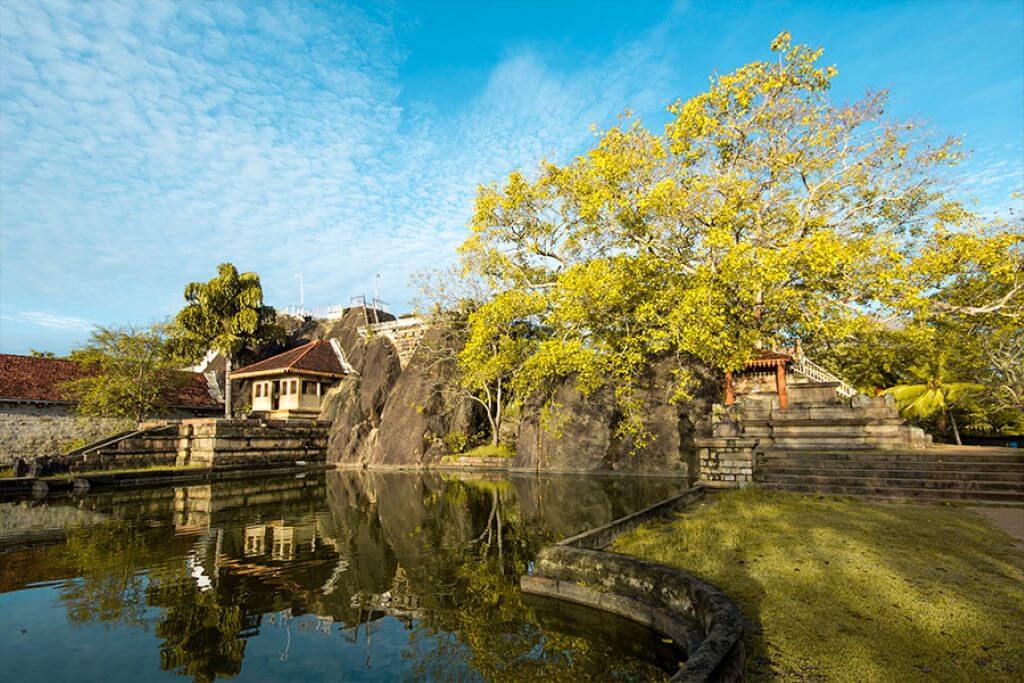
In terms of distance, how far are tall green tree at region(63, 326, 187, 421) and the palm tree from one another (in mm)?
36796

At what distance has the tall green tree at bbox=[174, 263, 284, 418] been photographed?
37438 millimetres

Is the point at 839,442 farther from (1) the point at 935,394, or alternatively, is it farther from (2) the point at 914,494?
(1) the point at 935,394

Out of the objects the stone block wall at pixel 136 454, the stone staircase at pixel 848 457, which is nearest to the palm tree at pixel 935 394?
the stone staircase at pixel 848 457

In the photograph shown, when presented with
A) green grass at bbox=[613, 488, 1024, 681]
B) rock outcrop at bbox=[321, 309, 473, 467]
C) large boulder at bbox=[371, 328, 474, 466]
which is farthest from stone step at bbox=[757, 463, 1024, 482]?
rock outcrop at bbox=[321, 309, 473, 467]

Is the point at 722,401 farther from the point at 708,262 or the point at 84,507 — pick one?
the point at 84,507

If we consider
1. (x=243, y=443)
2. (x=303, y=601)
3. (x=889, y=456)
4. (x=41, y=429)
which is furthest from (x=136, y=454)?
(x=889, y=456)

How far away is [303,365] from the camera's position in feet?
118

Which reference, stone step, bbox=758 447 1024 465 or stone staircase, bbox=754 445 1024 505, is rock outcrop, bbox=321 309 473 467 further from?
stone staircase, bbox=754 445 1024 505

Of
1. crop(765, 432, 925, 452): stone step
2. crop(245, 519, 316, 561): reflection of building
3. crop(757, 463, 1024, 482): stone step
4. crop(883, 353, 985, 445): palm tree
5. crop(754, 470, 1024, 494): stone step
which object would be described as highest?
crop(883, 353, 985, 445): palm tree

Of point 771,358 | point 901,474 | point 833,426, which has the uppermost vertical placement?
point 771,358

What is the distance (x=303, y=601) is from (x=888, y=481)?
39.2 feet

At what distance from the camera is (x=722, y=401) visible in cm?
2331

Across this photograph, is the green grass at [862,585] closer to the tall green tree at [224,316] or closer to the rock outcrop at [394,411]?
the rock outcrop at [394,411]

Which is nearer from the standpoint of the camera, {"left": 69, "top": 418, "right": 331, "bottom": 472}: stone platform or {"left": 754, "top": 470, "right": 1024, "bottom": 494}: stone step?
{"left": 754, "top": 470, "right": 1024, "bottom": 494}: stone step
